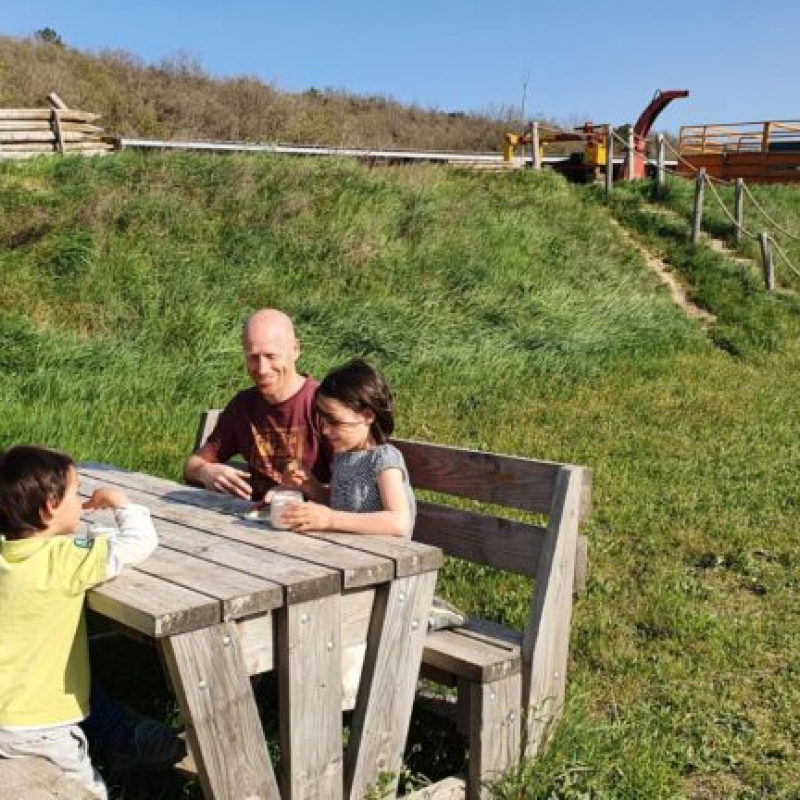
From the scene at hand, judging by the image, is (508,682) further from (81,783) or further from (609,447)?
(609,447)

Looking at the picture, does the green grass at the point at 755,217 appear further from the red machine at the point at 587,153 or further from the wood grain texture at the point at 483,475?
the wood grain texture at the point at 483,475

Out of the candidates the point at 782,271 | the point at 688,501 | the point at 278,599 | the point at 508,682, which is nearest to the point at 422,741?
the point at 508,682

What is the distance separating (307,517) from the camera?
10.1 ft

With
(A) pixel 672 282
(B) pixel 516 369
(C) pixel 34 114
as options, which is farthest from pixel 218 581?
(C) pixel 34 114

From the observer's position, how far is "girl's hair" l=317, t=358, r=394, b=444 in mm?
3258

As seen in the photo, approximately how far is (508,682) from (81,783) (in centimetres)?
123

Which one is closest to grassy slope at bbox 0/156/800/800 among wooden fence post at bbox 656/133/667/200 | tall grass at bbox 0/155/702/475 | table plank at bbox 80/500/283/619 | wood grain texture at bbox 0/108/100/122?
tall grass at bbox 0/155/702/475

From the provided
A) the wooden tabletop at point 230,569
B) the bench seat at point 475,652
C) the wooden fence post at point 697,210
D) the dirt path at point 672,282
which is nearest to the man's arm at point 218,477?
the wooden tabletop at point 230,569

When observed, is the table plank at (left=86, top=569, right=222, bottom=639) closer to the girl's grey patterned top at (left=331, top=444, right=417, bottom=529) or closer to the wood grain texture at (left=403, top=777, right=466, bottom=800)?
the girl's grey patterned top at (left=331, top=444, right=417, bottom=529)

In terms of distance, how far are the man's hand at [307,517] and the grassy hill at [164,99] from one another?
25.4m

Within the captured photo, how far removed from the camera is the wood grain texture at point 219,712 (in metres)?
2.49

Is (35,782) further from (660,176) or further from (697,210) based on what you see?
(660,176)

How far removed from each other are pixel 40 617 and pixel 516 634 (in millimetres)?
1513

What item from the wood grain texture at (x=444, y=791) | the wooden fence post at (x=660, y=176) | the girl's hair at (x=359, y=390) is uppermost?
the wooden fence post at (x=660, y=176)
